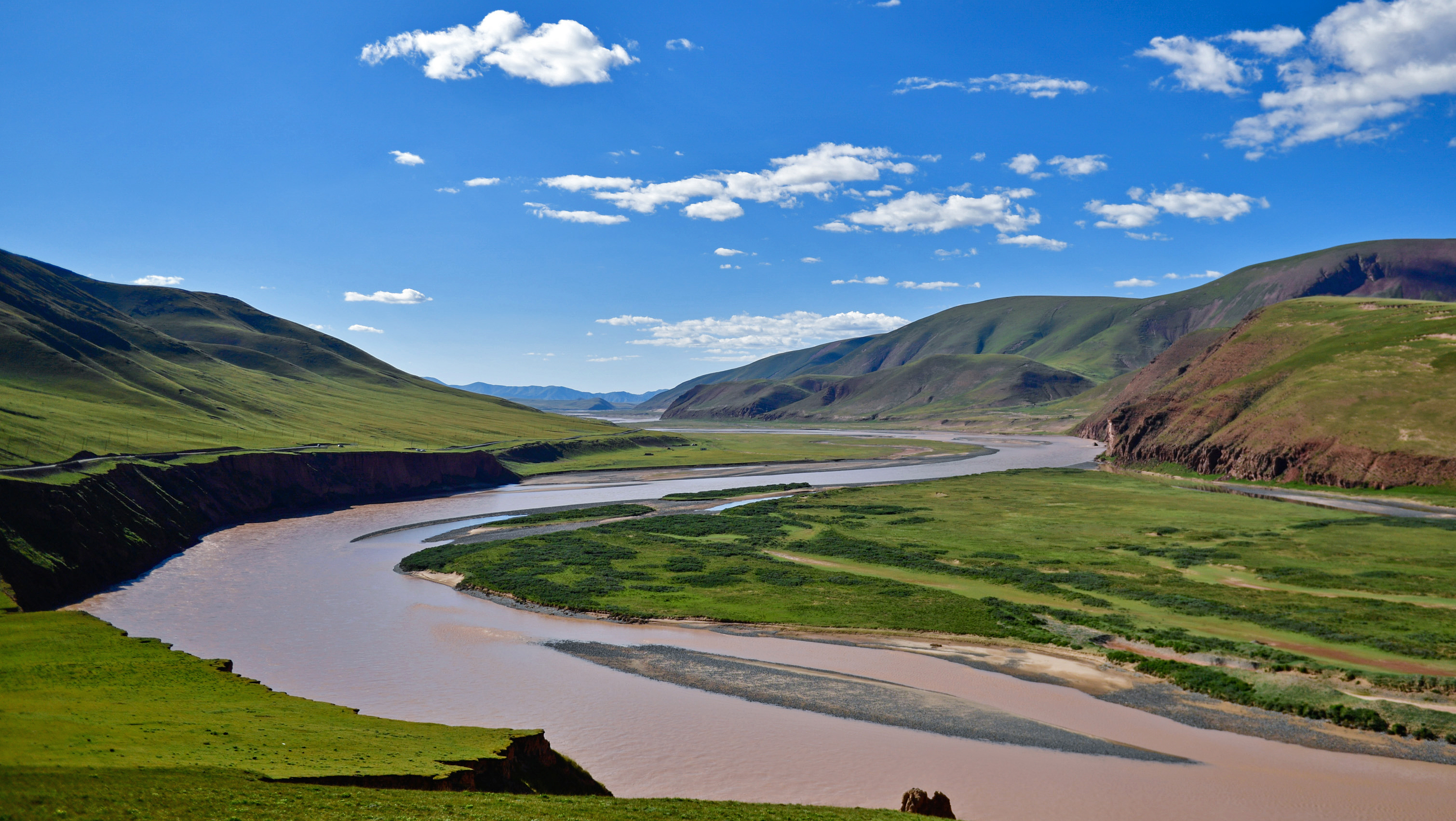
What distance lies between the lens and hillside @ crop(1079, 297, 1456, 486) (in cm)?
9988

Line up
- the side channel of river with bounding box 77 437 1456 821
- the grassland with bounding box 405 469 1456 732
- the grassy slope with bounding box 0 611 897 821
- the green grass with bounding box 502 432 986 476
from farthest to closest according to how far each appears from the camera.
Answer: the green grass with bounding box 502 432 986 476, the grassland with bounding box 405 469 1456 732, the side channel of river with bounding box 77 437 1456 821, the grassy slope with bounding box 0 611 897 821

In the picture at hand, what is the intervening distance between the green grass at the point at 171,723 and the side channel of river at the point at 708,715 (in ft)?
19.5

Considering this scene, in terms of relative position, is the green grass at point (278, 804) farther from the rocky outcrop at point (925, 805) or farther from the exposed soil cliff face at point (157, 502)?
the exposed soil cliff face at point (157, 502)

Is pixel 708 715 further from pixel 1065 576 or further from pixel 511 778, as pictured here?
pixel 1065 576

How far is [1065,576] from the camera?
57.3m

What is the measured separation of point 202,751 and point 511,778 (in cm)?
852

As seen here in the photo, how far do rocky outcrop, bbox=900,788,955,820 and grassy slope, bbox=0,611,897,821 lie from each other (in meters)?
1.76

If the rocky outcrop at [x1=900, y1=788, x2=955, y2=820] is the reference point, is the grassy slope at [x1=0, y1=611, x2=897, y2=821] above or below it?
above

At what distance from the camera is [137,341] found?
177 metres

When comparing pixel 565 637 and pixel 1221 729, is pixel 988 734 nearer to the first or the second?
pixel 1221 729

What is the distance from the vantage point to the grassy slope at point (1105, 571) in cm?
4400

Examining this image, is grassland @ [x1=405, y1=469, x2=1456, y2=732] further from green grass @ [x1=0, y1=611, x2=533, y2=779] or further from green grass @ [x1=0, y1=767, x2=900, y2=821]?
green grass @ [x1=0, y1=767, x2=900, y2=821]

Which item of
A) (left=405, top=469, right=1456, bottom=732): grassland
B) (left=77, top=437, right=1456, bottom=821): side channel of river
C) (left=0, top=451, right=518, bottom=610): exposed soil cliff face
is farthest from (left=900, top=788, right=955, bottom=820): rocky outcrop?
(left=0, top=451, right=518, bottom=610): exposed soil cliff face

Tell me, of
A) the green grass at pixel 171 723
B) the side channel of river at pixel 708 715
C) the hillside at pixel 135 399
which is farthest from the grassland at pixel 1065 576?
the hillside at pixel 135 399
